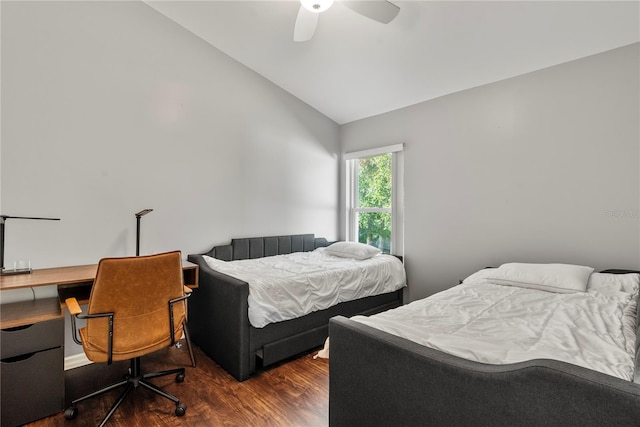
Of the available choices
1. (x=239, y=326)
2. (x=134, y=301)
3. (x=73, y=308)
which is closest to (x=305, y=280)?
(x=239, y=326)

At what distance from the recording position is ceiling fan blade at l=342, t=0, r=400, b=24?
6.58 ft

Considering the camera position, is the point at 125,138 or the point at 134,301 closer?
the point at 134,301

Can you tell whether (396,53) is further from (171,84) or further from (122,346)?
(122,346)

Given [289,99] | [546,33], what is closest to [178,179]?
[289,99]

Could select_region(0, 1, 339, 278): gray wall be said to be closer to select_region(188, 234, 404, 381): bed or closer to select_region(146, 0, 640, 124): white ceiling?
select_region(146, 0, 640, 124): white ceiling

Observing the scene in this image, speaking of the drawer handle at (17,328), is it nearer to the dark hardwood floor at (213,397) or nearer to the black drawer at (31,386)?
the black drawer at (31,386)

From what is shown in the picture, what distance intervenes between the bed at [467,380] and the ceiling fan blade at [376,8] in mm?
1943

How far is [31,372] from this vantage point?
6.03 feet

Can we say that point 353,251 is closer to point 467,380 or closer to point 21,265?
point 467,380

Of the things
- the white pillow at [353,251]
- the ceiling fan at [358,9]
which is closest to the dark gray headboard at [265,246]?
the white pillow at [353,251]

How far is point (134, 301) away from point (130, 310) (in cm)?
6

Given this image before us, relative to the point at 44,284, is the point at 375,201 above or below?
above

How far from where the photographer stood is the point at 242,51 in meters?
3.39

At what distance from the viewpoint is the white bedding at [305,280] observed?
236cm
